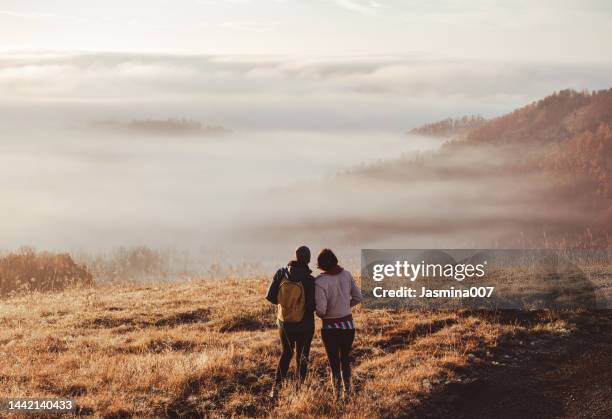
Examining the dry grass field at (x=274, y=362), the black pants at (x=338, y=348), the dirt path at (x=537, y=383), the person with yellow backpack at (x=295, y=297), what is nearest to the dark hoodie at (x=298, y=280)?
the person with yellow backpack at (x=295, y=297)

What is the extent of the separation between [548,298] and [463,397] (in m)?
7.41

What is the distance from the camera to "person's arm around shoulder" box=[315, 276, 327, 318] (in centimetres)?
1099

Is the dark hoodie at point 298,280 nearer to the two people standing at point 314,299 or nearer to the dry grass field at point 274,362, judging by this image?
the two people standing at point 314,299

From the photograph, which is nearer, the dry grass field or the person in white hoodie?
the person in white hoodie

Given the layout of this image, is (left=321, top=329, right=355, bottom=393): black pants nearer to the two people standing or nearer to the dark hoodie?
the two people standing

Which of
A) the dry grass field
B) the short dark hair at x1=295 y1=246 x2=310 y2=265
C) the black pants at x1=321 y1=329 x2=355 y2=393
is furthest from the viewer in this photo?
the dry grass field

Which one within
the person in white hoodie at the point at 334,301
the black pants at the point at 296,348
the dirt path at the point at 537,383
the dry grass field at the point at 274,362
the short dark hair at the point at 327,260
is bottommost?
the dirt path at the point at 537,383

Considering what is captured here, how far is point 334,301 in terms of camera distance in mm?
11070

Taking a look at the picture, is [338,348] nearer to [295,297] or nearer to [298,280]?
[295,297]

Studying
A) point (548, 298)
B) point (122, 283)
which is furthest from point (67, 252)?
point (548, 298)

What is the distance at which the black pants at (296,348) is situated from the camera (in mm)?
11234

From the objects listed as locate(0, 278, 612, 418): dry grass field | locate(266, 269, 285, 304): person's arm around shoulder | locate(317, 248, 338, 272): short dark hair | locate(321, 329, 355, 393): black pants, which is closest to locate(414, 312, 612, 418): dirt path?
locate(0, 278, 612, 418): dry grass field

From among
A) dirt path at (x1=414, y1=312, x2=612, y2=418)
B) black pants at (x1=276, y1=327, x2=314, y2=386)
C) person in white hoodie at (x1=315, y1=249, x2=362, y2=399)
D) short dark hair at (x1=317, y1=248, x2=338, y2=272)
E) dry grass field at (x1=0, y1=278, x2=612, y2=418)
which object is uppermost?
short dark hair at (x1=317, y1=248, x2=338, y2=272)

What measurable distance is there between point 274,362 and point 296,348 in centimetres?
259
